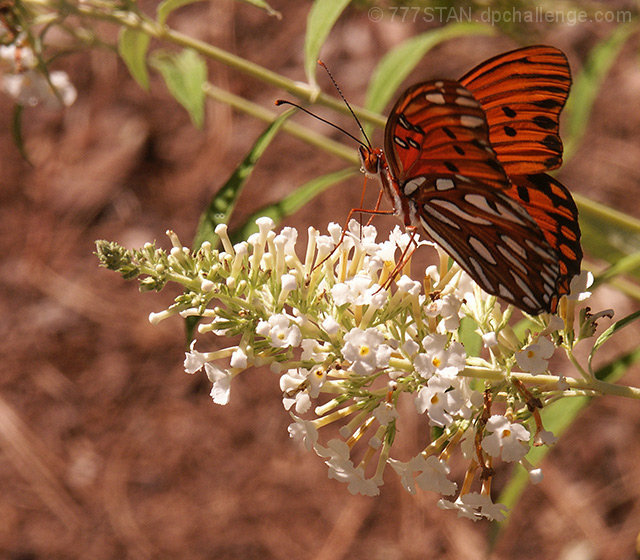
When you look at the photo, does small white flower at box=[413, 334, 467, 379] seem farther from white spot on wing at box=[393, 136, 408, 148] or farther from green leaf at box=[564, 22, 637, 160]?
green leaf at box=[564, 22, 637, 160]

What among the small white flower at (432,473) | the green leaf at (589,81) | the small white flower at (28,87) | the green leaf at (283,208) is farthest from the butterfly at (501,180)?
the small white flower at (28,87)

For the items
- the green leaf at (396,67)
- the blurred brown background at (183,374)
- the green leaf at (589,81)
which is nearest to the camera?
the green leaf at (396,67)

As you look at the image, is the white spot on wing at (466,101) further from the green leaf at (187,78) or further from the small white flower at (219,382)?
the green leaf at (187,78)

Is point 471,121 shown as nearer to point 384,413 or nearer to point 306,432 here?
point 384,413

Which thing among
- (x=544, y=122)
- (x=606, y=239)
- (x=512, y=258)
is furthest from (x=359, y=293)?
(x=606, y=239)

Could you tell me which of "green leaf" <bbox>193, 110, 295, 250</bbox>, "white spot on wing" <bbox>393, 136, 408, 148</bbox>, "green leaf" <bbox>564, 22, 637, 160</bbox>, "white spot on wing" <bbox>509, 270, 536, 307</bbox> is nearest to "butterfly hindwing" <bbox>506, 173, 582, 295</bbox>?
"white spot on wing" <bbox>509, 270, 536, 307</bbox>
